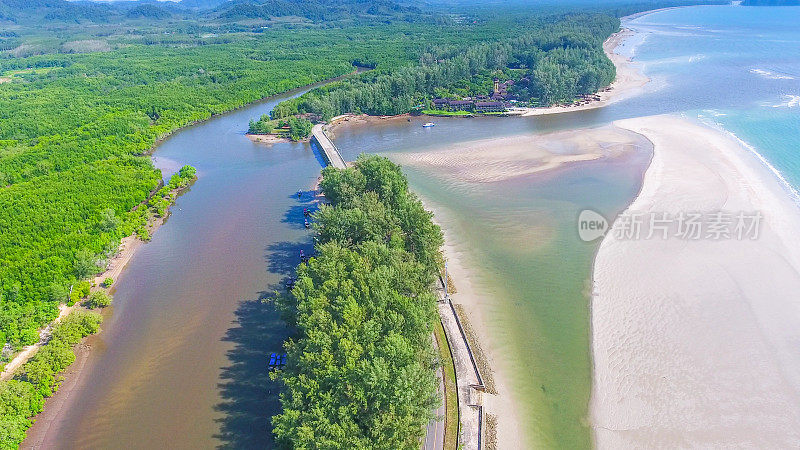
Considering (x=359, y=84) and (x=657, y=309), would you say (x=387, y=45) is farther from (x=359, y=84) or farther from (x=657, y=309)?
(x=657, y=309)

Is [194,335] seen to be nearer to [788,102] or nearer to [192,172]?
[192,172]

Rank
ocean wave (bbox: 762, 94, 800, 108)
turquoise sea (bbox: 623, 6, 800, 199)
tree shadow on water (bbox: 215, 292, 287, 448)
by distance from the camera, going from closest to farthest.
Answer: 1. tree shadow on water (bbox: 215, 292, 287, 448)
2. turquoise sea (bbox: 623, 6, 800, 199)
3. ocean wave (bbox: 762, 94, 800, 108)

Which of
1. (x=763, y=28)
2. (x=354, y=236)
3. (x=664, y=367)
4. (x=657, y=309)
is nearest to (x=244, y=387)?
(x=354, y=236)

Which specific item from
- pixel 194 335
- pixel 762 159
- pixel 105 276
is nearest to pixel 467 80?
pixel 762 159

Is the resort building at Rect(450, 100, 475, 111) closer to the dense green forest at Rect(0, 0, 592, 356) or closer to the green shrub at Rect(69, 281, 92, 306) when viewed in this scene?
the dense green forest at Rect(0, 0, 592, 356)

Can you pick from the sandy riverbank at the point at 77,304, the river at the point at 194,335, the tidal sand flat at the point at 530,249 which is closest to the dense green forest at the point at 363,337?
the river at the point at 194,335

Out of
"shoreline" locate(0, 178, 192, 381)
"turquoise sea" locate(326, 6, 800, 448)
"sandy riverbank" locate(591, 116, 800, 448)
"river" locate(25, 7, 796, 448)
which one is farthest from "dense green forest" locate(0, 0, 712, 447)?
"sandy riverbank" locate(591, 116, 800, 448)

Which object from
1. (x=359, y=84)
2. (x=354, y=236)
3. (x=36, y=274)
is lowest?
(x=36, y=274)
